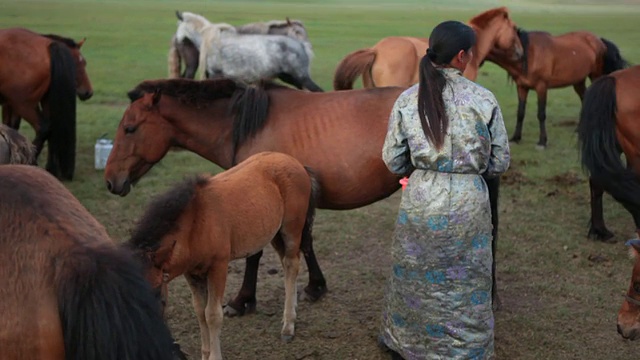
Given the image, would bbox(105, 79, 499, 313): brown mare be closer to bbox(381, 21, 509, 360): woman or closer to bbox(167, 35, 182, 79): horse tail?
bbox(381, 21, 509, 360): woman

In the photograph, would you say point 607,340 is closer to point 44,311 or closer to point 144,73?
point 44,311

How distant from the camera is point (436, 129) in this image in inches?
135

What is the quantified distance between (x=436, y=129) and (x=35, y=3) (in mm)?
16592

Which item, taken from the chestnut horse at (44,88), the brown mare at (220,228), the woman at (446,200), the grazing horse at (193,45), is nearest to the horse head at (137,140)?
the brown mare at (220,228)

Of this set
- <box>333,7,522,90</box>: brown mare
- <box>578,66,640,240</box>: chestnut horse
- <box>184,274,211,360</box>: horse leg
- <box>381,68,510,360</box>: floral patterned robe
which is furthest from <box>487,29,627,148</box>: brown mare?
<box>184,274,211,360</box>: horse leg

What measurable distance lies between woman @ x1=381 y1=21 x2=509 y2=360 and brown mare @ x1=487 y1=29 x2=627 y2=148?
7.42 metres

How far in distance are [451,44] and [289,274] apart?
176cm

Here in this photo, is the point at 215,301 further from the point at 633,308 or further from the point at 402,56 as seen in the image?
the point at 402,56

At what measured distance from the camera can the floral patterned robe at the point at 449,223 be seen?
3473 millimetres

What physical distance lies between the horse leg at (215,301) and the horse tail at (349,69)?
378 centimetres

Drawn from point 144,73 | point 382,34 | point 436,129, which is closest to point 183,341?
point 436,129

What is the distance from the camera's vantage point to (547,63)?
434 inches

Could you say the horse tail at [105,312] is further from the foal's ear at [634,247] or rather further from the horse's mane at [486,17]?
the horse's mane at [486,17]

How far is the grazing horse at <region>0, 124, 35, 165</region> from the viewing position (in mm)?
4625
